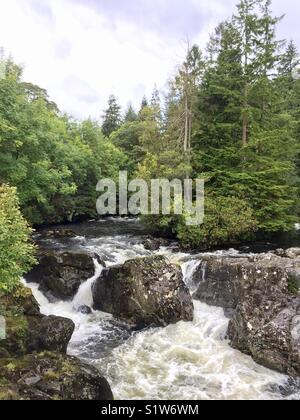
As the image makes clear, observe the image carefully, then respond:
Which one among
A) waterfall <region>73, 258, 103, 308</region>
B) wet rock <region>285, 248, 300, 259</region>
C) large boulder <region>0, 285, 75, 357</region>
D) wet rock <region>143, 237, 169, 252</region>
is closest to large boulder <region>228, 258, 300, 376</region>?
wet rock <region>285, 248, 300, 259</region>

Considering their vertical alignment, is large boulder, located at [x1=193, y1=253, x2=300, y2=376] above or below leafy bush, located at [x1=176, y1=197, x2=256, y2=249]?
below

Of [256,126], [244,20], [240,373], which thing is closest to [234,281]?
[240,373]

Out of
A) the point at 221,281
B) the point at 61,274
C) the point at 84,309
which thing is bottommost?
the point at 84,309

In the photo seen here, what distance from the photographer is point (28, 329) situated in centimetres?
1023

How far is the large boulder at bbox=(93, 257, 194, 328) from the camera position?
1265 cm

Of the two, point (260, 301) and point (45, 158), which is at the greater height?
point (45, 158)

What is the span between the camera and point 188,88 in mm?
24625

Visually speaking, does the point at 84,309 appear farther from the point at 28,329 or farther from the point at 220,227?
the point at 220,227

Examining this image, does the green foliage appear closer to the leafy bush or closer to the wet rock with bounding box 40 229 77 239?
the leafy bush

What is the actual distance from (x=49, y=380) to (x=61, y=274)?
22.5 feet

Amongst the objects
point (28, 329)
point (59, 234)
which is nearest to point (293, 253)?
point (28, 329)

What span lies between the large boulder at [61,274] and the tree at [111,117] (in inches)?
1824

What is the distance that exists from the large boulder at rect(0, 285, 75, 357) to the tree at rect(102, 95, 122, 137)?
50318 mm

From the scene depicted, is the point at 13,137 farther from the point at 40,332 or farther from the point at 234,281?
the point at 234,281
